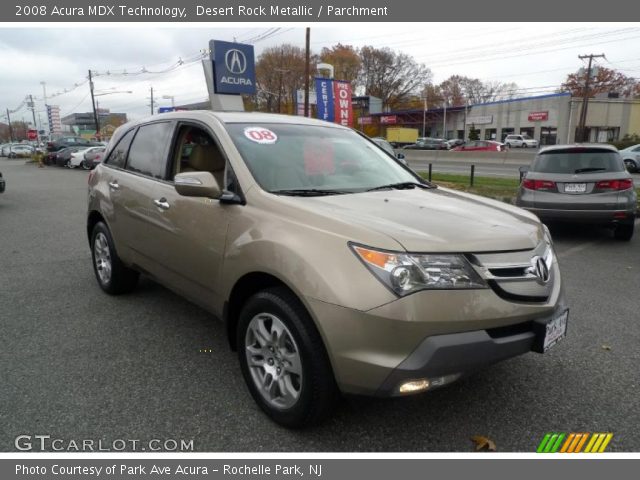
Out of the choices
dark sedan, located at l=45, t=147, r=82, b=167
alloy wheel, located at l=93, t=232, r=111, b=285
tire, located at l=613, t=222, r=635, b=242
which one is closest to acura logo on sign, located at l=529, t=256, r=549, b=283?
alloy wheel, located at l=93, t=232, r=111, b=285

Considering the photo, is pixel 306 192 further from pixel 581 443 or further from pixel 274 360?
pixel 581 443

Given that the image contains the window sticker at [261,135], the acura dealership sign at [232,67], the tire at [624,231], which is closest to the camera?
the window sticker at [261,135]

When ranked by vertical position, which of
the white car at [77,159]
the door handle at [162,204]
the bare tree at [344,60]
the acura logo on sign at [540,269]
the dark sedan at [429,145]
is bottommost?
the dark sedan at [429,145]

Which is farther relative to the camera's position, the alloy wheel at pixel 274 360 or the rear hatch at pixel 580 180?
the rear hatch at pixel 580 180

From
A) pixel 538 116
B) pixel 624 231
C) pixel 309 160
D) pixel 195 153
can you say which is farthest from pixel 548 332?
pixel 538 116

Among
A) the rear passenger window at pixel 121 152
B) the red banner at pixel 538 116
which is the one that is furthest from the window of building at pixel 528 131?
the rear passenger window at pixel 121 152

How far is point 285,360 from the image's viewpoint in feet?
8.71

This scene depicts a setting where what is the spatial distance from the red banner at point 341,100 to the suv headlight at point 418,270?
19672mm

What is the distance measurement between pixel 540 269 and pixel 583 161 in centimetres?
591

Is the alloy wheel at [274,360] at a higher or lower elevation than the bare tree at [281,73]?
lower

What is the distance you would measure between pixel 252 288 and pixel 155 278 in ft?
4.71

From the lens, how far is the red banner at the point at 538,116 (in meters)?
59.9

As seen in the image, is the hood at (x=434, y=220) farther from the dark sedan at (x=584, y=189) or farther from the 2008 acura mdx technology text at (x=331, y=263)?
the dark sedan at (x=584, y=189)

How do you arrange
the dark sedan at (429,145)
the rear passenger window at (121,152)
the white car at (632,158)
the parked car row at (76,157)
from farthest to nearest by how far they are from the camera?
1. the dark sedan at (429,145)
2. the parked car row at (76,157)
3. the white car at (632,158)
4. the rear passenger window at (121,152)
